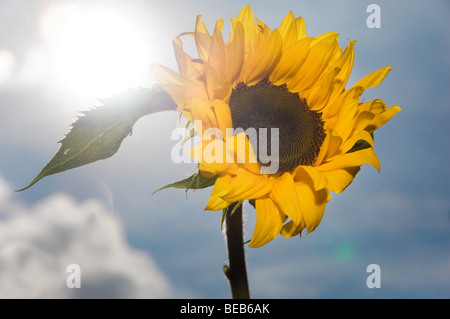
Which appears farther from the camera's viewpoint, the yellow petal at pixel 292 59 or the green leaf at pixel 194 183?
the yellow petal at pixel 292 59

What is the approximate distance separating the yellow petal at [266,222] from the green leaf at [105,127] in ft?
1.42

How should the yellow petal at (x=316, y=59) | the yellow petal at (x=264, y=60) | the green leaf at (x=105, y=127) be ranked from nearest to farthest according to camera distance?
1. the green leaf at (x=105, y=127)
2. the yellow petal at (x=264, y=60)
3. the yellow petal at (x=316, y=59)

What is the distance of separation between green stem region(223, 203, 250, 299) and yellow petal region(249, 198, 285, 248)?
0.71 feet

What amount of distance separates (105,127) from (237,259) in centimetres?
65

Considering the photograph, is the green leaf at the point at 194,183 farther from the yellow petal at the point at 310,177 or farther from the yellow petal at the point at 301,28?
the yellow petal at the point at 301,28

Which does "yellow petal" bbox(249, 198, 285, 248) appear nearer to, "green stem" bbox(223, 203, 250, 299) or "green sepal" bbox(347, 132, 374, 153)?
"green stem" bbox(223, 203, 250, 299)

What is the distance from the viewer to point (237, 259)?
4.98 feet

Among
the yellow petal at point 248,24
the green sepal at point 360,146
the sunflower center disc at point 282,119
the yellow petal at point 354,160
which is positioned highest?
the yellow petal at point 248,24

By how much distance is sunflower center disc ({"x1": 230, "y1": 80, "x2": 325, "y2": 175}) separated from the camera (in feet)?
4.96

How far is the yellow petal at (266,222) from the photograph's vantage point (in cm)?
123

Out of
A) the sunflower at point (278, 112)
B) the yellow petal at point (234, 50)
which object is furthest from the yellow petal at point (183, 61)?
the yellow petal at point (234, 50)

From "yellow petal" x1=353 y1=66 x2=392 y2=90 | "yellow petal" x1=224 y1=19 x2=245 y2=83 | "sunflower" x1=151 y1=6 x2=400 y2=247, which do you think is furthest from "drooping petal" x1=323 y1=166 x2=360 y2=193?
"yellow petal" x1=224 y1=19 x2=245 y2=83

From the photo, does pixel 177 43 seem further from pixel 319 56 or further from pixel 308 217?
pixel 308 217

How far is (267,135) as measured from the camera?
1.58 m
